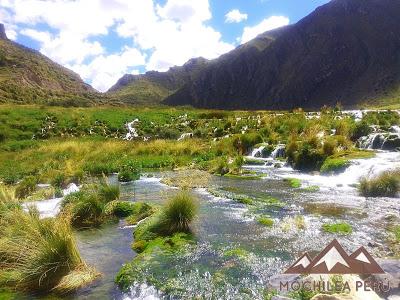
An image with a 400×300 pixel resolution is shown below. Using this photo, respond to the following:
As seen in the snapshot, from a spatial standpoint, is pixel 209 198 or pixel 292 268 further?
pixel 209 198

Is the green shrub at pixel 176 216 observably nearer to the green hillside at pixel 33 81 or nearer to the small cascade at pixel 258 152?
the small cascade at pixel 258 152

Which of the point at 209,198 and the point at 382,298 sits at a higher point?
the point at 382,298

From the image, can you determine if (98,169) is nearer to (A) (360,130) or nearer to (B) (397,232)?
(A) (360,130)

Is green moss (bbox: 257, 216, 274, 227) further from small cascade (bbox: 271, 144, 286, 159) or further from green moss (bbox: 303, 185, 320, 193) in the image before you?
small cascade (bbox: 271, 144, 286, 159)

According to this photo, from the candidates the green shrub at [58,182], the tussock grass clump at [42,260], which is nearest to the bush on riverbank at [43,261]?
the tussock grass clump at [42,260]

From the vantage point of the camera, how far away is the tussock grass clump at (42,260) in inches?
365

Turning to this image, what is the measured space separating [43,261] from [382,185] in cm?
1328

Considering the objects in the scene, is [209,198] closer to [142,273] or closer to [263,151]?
[142,273]

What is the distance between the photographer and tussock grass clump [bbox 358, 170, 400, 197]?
1695 cm

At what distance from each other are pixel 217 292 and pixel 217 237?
11.9ft

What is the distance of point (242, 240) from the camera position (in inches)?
465

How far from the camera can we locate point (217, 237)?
12.2 m

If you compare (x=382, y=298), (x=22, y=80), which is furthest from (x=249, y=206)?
(x=22, y=80)

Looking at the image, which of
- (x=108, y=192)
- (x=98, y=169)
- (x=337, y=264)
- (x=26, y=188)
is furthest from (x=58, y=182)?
(x=337, y=264)
